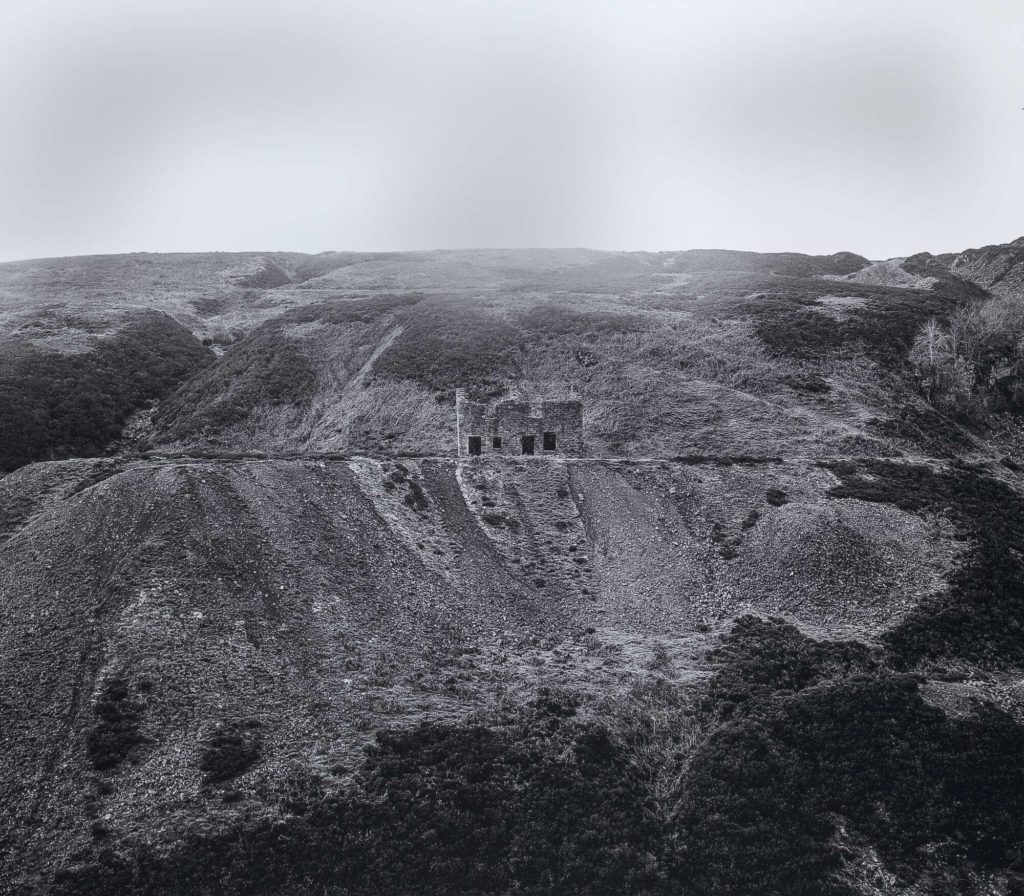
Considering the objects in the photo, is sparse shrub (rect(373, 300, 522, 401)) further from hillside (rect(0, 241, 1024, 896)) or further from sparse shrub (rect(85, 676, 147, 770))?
sparse shrub (rect(85, 676, 147, 770))

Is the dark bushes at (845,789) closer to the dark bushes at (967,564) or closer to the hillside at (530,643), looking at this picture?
the hillside at (530,643)

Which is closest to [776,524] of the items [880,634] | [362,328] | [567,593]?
[880,634]

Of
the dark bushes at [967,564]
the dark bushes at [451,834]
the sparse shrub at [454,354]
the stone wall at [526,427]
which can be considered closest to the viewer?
the dark bushes at [451,834]

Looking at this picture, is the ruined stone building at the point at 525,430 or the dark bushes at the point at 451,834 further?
the ruined stone building at the point at 525,430

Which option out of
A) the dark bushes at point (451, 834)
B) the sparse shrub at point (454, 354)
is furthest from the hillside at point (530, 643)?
the sparse shrub at point (454, 354)

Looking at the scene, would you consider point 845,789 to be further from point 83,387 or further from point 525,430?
point 83,387

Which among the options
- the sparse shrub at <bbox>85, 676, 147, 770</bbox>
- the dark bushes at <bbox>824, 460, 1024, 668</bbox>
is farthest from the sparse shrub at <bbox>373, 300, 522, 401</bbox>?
the sparse shrub at <bbox>85, 676, 147, 770</bbox>

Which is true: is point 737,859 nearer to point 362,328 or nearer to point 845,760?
point 845,760
